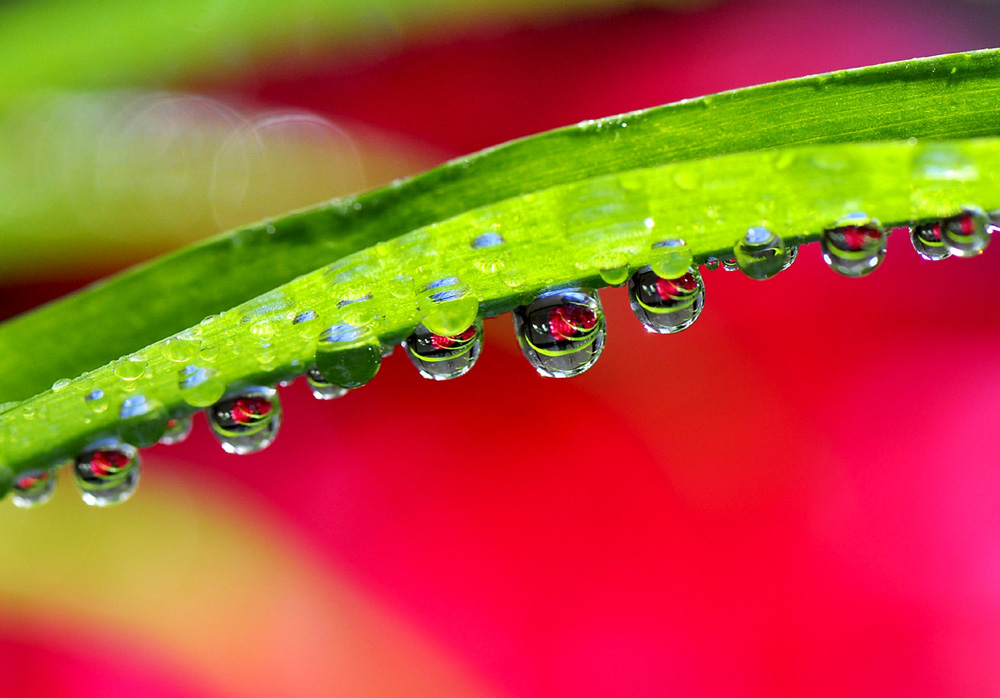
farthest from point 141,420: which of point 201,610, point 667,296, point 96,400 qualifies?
point 201,610

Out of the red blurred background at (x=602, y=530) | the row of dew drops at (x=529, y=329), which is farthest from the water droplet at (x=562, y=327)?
the red blurred background at (x=602, y=530)

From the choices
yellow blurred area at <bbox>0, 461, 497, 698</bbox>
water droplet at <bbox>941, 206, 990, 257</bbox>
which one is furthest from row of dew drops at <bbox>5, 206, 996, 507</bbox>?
yellow blurred area at <bbox>0, 461, 497, 698</bbox>

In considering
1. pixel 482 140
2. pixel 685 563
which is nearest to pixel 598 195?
pixel 685 563

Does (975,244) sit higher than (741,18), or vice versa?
(741,18)

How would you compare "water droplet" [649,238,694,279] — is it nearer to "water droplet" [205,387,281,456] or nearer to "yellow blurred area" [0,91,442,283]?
"water droplet" [205,387,281,456]

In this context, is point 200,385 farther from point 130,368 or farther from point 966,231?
point 966,231

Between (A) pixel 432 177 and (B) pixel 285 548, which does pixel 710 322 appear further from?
(A) pixel 432 177
